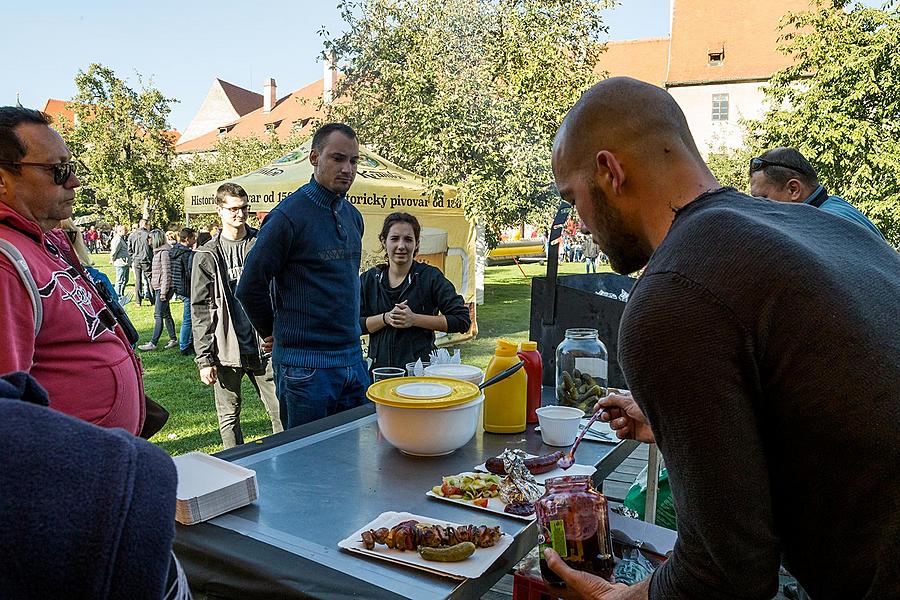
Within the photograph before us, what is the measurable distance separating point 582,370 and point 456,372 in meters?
→ 0.56

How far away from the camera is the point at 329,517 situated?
5.41ft

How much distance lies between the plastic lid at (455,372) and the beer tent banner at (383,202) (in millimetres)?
5370

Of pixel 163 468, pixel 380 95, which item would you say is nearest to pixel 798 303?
pixel 163 468

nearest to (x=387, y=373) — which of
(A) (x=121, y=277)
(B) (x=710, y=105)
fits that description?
(A) (x=121, y=277)

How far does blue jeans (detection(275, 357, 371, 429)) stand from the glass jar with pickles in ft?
3.78

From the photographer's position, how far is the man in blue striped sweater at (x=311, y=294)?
3223 mm

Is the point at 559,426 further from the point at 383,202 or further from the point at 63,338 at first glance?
the point at 383,202

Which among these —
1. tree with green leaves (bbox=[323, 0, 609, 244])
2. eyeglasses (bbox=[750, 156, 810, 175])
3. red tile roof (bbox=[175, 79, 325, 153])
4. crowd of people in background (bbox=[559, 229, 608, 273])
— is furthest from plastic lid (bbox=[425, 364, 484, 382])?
red tile roof (bbox=[175, 79, 325, 153])

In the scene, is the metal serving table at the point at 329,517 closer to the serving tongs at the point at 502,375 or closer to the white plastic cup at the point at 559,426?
the white plastic cup at the point at 559,426

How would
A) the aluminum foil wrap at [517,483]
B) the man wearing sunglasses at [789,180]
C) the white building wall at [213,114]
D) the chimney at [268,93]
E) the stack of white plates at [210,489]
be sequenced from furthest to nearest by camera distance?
the white building wall at [213,114] < the chimney at [268,93] < the man wearing sunglasses at [789,180] < the aluminum foil wrap at [517,483] < the stack of white plates at [210,489]

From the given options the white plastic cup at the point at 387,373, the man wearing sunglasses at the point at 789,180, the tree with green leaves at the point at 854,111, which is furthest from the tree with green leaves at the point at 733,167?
the white plastic cup at the point at 387,373

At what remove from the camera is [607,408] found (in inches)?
75.9

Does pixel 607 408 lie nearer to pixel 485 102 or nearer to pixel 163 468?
pixel 163 468

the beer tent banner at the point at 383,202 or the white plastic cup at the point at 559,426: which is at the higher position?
the beer tent banner at the point at 383,202
